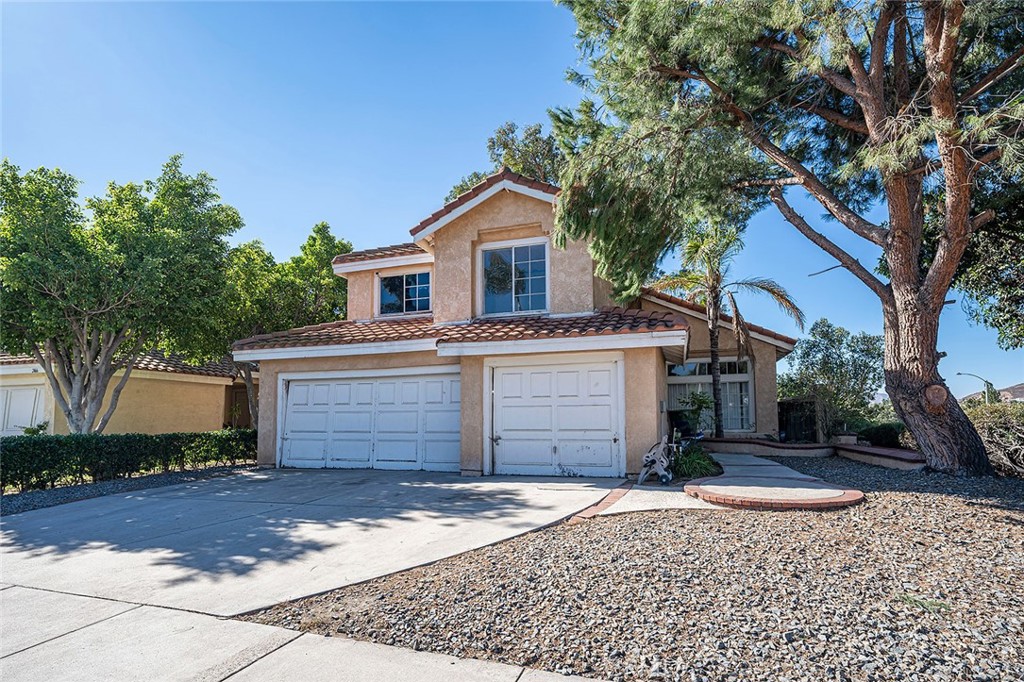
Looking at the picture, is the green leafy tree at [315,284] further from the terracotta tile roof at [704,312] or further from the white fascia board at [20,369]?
the terracotta tile roof at [704,312]

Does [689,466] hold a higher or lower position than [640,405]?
lower

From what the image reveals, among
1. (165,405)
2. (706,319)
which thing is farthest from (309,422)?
(706,319)

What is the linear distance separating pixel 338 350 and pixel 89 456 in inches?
223

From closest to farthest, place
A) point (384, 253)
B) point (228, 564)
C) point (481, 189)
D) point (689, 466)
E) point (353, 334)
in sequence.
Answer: point (228, 564), point (689, 466), point (481, 189), point (353, 334), point (384, 253)

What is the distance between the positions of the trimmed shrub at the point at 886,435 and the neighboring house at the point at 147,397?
22.6m


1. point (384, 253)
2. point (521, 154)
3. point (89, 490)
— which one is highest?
point (521, 154)

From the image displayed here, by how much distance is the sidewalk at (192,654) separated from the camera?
3365 mm

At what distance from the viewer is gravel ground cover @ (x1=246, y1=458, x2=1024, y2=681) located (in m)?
3.39

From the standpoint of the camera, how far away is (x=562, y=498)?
27.7 ft

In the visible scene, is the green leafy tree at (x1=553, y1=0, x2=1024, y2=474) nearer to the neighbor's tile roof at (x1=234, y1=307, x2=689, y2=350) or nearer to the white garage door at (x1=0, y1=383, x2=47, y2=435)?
the neighbor's tile roof at (x1=234, y1=307, x2=689, y2=350)

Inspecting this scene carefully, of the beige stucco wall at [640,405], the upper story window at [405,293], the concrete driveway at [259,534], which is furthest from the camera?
the upper story window at [405,293]

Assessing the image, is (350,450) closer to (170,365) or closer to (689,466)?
(689,466)

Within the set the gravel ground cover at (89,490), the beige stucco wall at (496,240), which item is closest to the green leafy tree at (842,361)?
the beige stucco wall at (496,240)

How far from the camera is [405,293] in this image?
15.5 m
